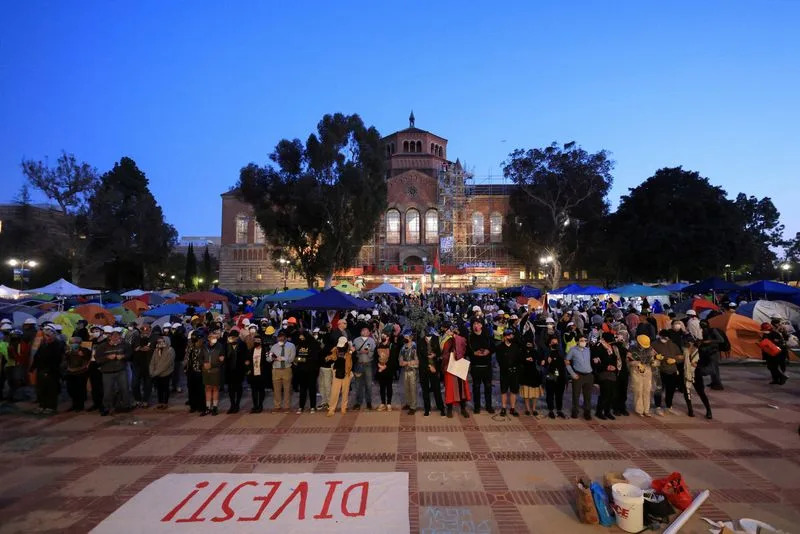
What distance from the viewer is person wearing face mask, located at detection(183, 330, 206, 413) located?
8.53 meters

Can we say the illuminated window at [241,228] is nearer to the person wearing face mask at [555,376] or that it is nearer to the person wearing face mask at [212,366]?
the person wearing face mask at [212,366]

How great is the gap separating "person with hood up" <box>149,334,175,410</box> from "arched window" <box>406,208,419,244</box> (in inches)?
1665

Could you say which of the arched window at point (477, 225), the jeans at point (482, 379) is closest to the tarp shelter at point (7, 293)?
the jeans at point (482, 379)

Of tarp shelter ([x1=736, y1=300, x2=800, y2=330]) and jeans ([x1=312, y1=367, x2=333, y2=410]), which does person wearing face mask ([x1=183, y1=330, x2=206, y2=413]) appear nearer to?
jeans ([x1=312, y1=367, x2=333, y2=410])

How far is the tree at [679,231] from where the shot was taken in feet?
124

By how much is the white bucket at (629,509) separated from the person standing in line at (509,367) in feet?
11.9

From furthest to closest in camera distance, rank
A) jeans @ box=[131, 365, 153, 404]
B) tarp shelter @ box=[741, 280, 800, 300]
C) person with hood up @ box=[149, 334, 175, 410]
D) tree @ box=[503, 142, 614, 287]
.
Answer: tree @ box=[503, 142, 614, 287], tarp shelter @ box=[741, 280, 800, 300], jeans @ box=[131, 365, 153, 404], person with hood up @ box=[149, 334, 175, 410]

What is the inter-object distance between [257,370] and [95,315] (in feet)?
29.3

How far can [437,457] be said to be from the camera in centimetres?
634

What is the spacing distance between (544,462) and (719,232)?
40.2 meters

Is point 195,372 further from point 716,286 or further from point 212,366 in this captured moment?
point 716,286

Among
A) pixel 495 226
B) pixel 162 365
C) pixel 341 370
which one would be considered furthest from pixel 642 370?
pixel 495 226

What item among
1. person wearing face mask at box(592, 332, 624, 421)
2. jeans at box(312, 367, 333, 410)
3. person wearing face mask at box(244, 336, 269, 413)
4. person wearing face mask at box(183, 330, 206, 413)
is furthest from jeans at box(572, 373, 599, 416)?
person wearing face mask at box(183, 330, 206, 413)

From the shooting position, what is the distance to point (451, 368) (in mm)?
8211
